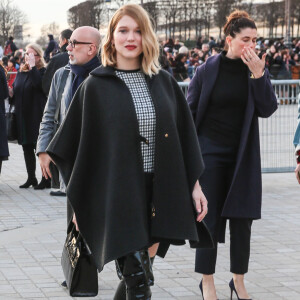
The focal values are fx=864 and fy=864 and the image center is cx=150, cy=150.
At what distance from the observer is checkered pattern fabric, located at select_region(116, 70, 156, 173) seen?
13.6 feet

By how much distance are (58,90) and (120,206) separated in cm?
201

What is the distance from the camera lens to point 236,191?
17.2ft

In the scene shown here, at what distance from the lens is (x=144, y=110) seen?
4.17m

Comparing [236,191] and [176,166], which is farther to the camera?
[236,191]

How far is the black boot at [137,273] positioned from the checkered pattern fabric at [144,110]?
0.43 metres

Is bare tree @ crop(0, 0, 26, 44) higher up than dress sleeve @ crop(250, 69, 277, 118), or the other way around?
dress sleeve @ crop(250, 69, 277, 118)

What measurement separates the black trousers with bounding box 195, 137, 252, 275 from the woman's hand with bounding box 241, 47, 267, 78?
51 cm

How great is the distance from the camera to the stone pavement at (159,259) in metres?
5.61

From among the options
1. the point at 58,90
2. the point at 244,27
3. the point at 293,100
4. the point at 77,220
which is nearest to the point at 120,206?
the point at 77,220

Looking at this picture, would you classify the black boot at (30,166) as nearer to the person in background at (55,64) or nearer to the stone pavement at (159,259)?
the stone pavement at (159,259)

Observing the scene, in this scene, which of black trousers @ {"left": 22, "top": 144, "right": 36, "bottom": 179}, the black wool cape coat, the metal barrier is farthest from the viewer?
black trousers @ {"left": 22, "top": 144, "right": 36, "bottom": 179}

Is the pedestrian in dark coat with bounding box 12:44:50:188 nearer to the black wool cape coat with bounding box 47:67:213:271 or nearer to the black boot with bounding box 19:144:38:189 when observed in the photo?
the black boot with bounding box 19:144:38:189

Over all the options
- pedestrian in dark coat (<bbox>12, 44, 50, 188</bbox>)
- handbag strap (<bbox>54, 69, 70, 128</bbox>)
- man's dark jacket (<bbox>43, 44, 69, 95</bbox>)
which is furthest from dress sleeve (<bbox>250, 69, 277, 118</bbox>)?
pedestrian in dark coat (<bbox>12, 44, 50, 188</bbox>)

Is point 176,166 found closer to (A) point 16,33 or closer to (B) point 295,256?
(B) point 295,256
